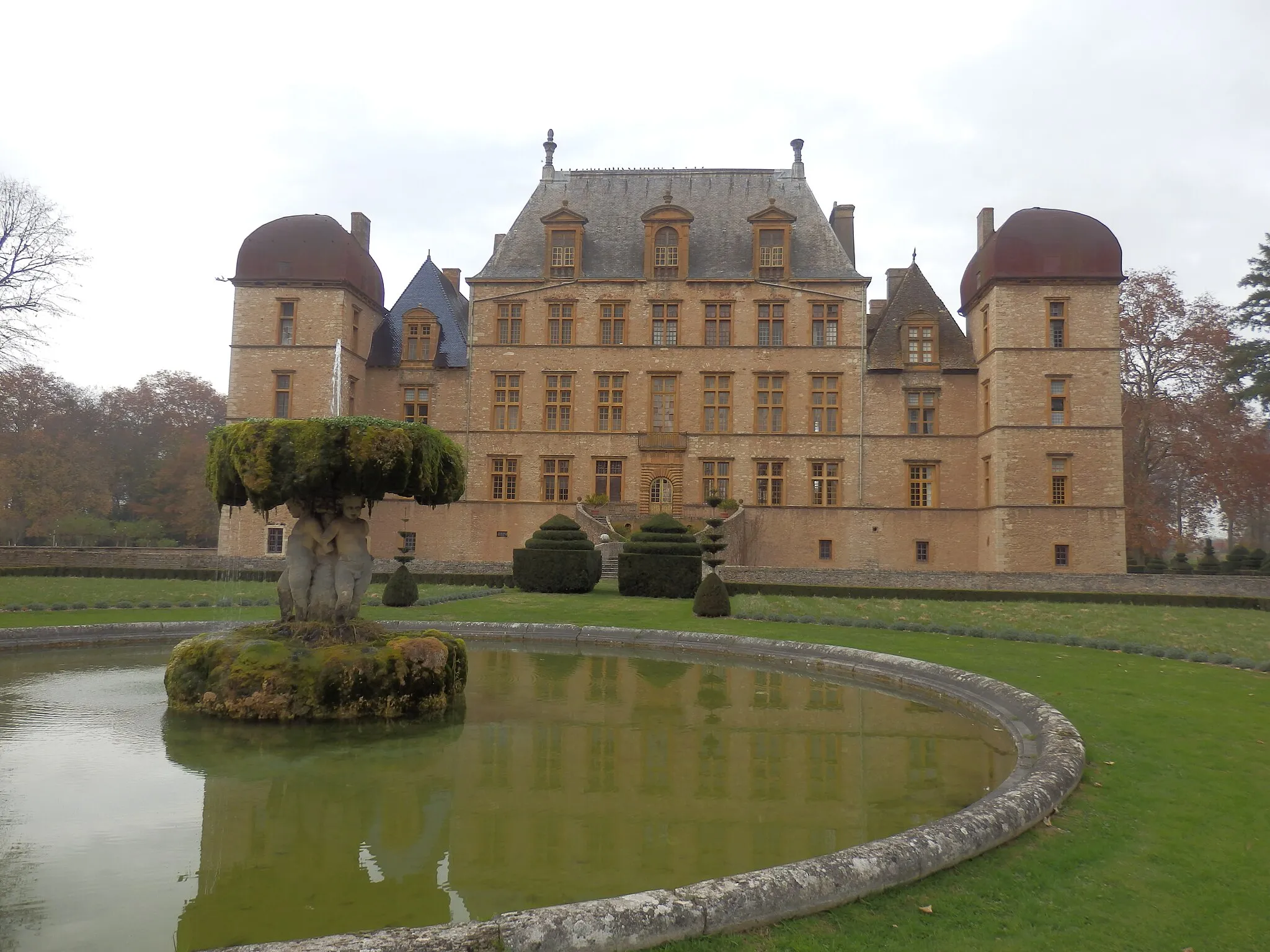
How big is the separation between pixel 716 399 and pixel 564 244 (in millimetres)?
8858

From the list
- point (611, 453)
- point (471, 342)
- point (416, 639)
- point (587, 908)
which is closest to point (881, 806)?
point (587, 908)

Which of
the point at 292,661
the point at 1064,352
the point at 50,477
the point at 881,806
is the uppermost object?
the point at 1064,352

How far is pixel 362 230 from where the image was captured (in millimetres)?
36719

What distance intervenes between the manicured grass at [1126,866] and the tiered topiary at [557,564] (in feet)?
47.2

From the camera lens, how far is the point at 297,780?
234 inches

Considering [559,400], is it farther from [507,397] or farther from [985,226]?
[985,226]

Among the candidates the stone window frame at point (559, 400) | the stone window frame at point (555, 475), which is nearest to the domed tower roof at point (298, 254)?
the stone window frame at point (559, 400)

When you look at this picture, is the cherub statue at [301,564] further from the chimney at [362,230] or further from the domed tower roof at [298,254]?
the chimney at [362,230]

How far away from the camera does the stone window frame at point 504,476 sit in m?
33.8

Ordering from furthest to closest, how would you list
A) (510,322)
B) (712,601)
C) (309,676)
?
(510,322)
(712,601)
(309,676)

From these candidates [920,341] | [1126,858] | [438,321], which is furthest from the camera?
[438,321]

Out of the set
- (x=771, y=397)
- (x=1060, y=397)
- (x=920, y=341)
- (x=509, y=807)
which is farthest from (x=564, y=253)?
(x=509, y=807)

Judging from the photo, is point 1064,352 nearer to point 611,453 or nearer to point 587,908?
point 611,453

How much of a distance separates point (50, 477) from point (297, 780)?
43293 millimetres
